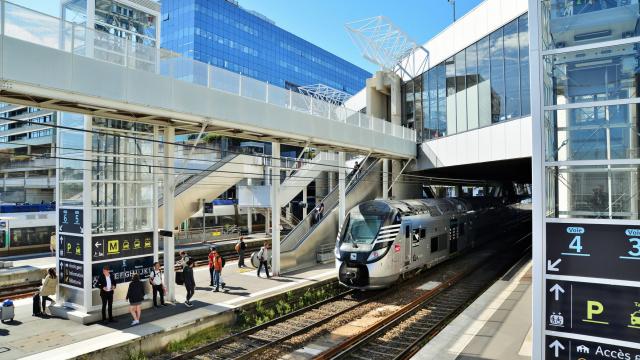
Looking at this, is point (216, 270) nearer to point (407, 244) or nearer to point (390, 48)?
point (407, 244)

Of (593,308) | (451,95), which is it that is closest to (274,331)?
(593,308)

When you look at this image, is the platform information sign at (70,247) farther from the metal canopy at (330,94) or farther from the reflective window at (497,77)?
the metal canopy at (330,94)

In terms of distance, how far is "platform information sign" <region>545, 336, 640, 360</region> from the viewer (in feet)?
17.1

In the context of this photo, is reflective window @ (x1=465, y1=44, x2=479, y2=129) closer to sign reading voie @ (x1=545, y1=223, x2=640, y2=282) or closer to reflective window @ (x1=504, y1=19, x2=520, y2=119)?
reflective window @ (x1=504, y1=19, x2=520, y2=119)

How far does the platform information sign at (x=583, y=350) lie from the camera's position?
5.20 meters

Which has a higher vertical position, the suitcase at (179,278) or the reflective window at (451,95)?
the reflective window at (451,95)

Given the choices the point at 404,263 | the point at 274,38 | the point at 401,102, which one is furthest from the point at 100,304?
the point at 274,38

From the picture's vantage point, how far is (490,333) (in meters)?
10.4

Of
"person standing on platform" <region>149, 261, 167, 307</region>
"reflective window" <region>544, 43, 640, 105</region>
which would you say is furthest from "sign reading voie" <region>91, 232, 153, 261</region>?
"reflective window" <region>544, 43, 640, 105</region>

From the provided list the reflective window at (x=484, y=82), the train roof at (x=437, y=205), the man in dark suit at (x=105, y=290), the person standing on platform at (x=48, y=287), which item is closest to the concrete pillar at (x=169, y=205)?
the man in dark suit at (x=105, y=290)

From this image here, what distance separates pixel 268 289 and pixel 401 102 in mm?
18113

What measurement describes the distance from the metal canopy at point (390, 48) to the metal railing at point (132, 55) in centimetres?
1113

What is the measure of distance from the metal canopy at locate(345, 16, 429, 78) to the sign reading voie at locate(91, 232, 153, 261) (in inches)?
762

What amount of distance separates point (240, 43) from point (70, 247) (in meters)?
75.4
